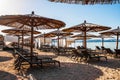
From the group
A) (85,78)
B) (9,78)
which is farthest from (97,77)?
(9,78)

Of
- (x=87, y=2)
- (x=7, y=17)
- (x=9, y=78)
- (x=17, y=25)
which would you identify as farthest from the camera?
(x=17, y=25)

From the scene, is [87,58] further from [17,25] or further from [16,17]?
[16,17]

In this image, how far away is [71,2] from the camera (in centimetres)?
475

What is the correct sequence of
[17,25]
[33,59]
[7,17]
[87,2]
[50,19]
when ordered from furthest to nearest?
[17,25], [33,59], [50,19], [7,17], [87,2]

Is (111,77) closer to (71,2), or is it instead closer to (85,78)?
(85,78)

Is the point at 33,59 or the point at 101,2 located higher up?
the point at 101,2

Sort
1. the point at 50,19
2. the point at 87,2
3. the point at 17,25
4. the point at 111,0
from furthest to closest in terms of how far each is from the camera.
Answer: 1. the point at 17,25
2. the point at 50,19
3. the point at 87,2
4. the point at 111,0

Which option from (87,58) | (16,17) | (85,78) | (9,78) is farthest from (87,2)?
(87,58)

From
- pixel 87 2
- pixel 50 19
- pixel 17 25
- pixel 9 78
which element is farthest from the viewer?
pixel 17 25

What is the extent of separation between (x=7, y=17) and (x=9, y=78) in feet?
9.27

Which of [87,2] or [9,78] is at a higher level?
[87,2]

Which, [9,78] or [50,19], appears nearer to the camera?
[9,78]

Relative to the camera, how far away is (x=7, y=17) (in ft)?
27.7

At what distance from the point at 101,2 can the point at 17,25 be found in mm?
8062
